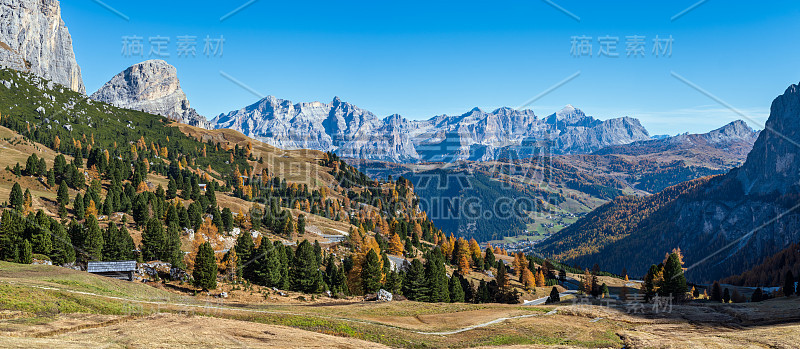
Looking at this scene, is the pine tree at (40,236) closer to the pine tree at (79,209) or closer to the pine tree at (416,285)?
the pine tree at (79,209)

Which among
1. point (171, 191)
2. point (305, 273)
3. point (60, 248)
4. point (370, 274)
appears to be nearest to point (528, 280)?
point (370, 274)

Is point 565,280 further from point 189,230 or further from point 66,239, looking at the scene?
point 66,239

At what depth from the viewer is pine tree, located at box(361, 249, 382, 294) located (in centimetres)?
9494

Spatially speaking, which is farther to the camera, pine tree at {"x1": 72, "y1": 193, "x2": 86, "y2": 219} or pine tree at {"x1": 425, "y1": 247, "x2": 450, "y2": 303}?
pine tree at {"x1": 72, "y1": 193, "x2": 86, "y2": 219}

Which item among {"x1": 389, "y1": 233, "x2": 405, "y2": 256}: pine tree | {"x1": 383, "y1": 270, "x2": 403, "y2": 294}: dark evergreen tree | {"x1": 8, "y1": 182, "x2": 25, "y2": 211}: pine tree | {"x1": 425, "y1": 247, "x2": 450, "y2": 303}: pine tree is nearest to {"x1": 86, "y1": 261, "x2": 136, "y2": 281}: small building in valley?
{"x1": 383, "y1": 270, "x2": 403, "y2": 294}: dark evergreen tree

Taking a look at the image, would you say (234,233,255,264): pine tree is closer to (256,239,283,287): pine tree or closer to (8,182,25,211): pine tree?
(256,239,283,287): pine tree

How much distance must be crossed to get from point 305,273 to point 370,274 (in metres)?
13.8

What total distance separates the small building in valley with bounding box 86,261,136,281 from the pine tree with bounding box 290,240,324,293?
97.1 ft

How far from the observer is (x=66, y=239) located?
8656 cm

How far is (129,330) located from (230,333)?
756cm

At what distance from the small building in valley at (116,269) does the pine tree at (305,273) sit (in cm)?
2959

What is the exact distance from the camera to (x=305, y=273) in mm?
92312

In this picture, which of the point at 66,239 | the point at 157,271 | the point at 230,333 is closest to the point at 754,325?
the point at 230,333

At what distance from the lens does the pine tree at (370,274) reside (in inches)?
3738
